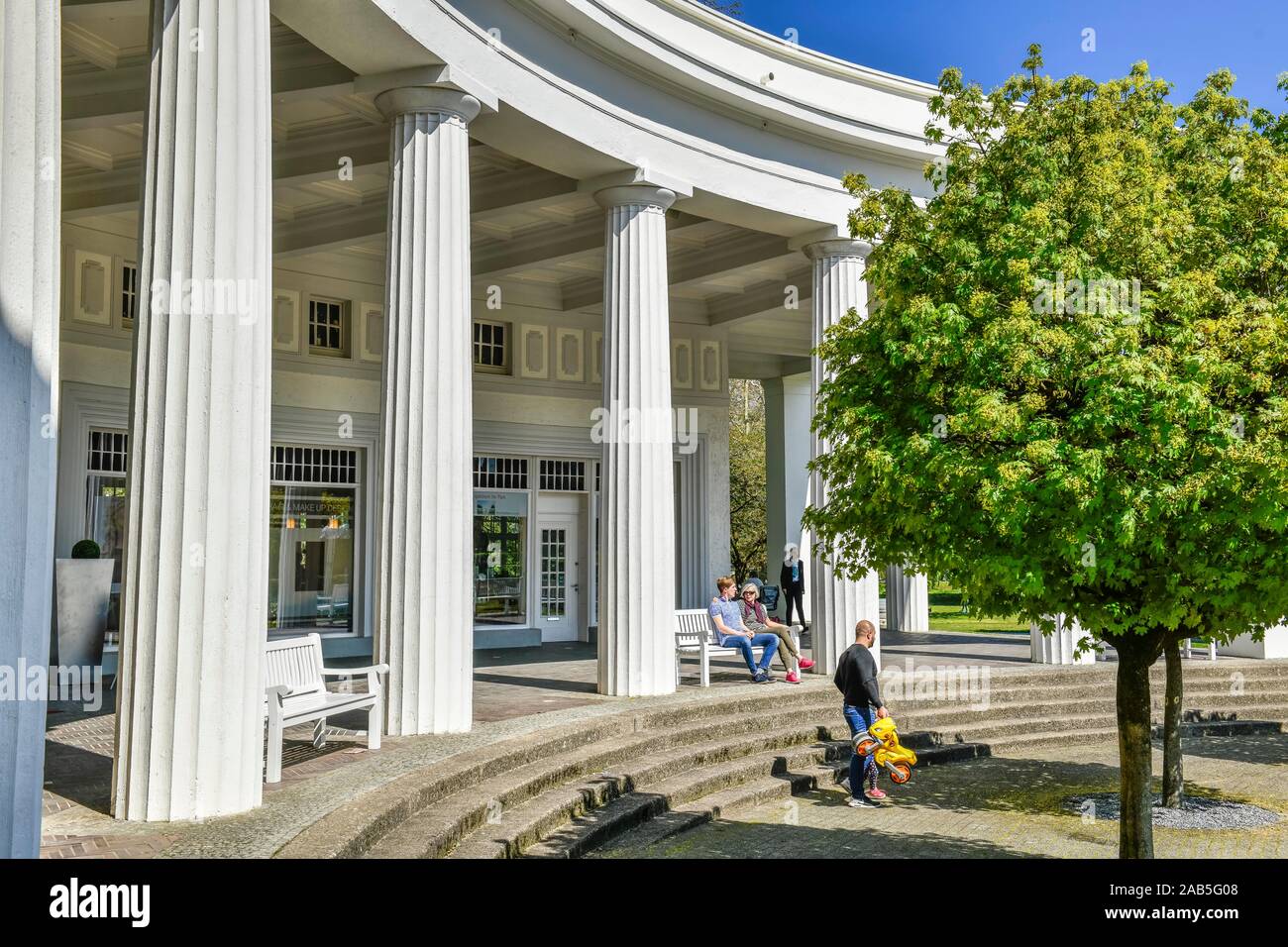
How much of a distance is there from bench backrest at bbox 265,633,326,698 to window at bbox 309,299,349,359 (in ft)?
28.6

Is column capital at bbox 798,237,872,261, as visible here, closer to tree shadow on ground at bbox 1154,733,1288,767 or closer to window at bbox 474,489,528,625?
tree shadow on ground at bbox 1154,733,1288,767

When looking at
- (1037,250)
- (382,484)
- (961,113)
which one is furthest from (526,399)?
(1037,250)

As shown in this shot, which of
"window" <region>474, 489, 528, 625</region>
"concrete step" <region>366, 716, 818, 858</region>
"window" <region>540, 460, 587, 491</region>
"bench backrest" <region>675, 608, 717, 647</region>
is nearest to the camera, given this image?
"concrete step" <region>366, 716, 818, 858</region>

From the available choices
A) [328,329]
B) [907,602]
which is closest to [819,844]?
[328,329]

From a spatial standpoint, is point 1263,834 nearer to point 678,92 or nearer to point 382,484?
point 382,484

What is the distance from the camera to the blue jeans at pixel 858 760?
404 inches

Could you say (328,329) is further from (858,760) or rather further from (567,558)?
(858,760)

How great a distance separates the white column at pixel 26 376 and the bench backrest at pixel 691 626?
1040 centimetres

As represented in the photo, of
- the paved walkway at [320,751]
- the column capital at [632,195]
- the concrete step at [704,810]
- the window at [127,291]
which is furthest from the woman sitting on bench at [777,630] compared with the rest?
the window at [127,291]

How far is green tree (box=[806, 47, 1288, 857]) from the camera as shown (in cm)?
584

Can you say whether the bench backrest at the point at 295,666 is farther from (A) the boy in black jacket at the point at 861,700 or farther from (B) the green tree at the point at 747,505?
(B) the green tree at the point at 747,505

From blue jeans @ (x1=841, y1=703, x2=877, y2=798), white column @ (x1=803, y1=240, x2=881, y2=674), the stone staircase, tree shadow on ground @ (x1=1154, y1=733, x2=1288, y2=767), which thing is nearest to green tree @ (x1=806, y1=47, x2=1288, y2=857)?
the stone staircase

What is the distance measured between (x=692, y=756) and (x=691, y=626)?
4.71 meters

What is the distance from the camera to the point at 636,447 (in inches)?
506
